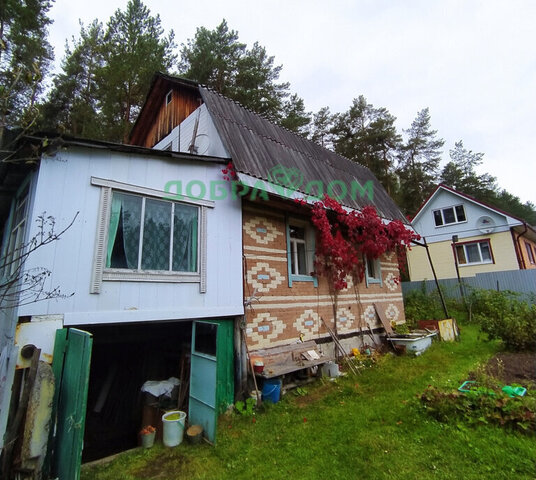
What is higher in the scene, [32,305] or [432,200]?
[432,200]

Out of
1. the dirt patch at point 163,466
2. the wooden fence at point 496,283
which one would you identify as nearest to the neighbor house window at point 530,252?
the wooden fence at point 496,283

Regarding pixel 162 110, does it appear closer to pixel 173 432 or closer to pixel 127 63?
pixel 127 63

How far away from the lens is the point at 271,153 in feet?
28.1

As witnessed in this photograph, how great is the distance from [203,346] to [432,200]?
66.4 feet

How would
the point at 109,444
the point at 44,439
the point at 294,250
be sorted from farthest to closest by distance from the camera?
the point at 294,250 < the point at 109,444 < the point at 44,439

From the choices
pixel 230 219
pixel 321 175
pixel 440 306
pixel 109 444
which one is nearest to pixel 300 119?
pixel 321 175

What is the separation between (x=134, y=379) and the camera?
24.7ft

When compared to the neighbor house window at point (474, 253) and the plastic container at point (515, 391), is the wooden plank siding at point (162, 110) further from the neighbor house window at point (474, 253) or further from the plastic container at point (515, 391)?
the neighbor house window at point (474, 253)

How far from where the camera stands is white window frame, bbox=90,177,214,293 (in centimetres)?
484

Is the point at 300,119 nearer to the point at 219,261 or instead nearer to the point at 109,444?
the point at 219,261

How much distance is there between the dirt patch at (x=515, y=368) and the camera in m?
6.01

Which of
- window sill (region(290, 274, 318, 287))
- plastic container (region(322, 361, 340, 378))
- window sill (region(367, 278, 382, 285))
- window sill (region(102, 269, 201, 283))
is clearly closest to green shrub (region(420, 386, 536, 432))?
plastic container (region(322, 361, 340, 378))

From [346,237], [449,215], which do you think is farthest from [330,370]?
[449,215]

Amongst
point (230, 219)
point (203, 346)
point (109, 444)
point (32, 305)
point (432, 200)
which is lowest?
point (109, 444)
